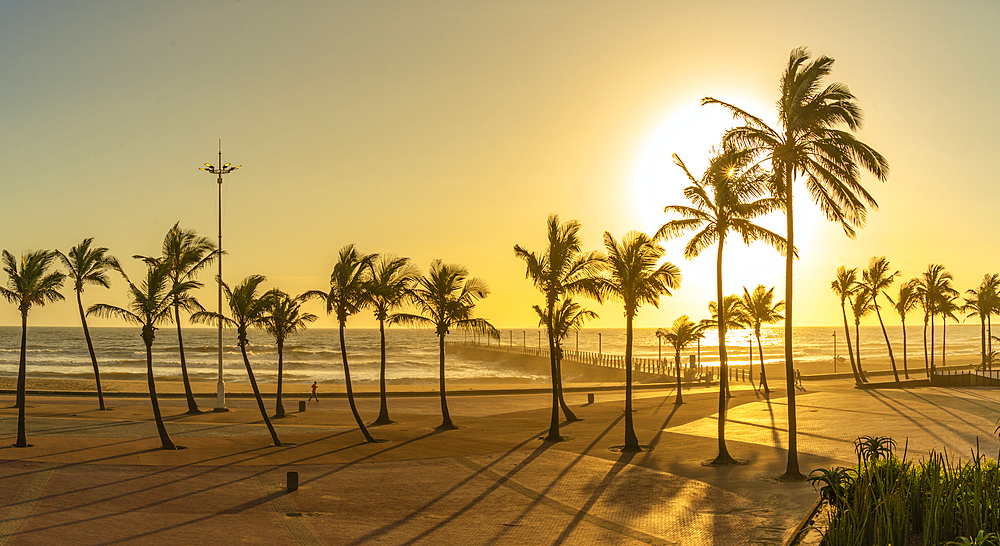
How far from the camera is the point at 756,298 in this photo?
178 feet

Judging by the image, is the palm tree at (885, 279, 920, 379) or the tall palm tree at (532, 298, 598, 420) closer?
the tall palm tree at (532, 298, 598, 420)

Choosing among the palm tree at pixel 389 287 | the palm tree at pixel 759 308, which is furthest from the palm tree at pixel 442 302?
the palm tree at pixel 759 308

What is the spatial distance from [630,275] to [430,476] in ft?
35.6

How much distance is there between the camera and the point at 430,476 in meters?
20.6

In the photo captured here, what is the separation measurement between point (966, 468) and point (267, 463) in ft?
62.7

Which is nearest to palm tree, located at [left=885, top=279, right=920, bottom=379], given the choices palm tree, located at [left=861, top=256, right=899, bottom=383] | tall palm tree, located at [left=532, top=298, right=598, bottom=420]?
palm tree, located at [left=861, top=256, right=899, bottom=383]

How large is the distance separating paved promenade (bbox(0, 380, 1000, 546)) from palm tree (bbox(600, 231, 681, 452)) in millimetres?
2152

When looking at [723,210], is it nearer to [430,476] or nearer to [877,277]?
[430,476]

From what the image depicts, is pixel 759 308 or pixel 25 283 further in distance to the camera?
pixel 759 308

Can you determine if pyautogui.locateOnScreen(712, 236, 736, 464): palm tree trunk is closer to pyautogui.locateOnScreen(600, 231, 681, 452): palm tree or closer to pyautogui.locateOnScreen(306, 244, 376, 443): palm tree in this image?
pyautogui.locateOnScreen(600, 231, 681, 452): palm tree

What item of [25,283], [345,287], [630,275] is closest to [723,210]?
[630,275]

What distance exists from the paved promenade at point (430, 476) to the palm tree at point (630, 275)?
2.15 m

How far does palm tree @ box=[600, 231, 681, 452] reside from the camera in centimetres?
2544

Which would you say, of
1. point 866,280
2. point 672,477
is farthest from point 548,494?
point 866,280
